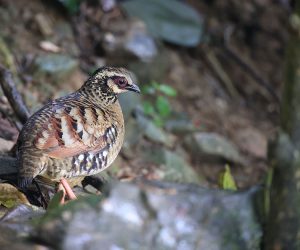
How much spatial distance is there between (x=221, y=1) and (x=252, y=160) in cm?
352

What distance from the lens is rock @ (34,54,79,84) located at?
33.9ft

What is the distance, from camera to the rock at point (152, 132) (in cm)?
1075

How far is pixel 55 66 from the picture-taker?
34.3ft

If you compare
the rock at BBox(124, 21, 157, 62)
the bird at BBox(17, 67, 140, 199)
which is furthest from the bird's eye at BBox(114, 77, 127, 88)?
the rock at BBox(124, 21, 157, 62)

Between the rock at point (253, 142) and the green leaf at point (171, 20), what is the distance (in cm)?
190

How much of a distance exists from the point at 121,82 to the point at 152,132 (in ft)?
13.6

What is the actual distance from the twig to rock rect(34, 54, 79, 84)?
10.2 ft

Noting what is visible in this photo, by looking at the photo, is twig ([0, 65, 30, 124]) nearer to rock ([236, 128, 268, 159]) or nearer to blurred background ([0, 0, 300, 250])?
blurred background ([0, 0, 300, 250])

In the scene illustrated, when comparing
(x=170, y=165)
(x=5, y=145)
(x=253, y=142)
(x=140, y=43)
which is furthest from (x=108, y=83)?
(x=253, y=142)

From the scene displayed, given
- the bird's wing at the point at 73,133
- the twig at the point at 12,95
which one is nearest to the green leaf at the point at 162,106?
the twig at the point at 12,95

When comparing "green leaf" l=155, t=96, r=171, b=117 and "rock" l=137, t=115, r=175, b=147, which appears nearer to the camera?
"rock" l=137, t=115, r=175, b=147

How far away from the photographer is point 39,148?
5.50 m

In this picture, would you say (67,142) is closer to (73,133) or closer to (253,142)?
(73,133)

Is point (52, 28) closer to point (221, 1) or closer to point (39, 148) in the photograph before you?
point (221, 1)
